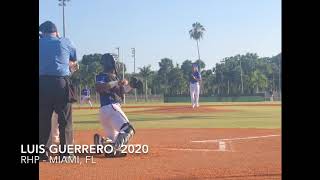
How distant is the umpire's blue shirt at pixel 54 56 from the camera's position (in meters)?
6.63

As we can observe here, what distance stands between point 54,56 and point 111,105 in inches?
48.3

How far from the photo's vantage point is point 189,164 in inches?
240

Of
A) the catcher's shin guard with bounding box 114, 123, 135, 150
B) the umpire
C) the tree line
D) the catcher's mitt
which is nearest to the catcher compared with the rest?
the catcher's shin guard with bounding box 114, 123, 135, 150

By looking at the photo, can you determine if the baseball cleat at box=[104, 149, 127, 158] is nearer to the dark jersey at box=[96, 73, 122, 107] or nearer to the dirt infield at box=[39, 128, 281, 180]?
the dirt infield at box=[39, 128, 281, 180]

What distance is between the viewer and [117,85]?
7.34m

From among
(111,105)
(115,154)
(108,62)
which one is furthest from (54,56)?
(115,154)

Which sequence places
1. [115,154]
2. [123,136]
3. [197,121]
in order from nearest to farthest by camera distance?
[115,154] < [123,136] < [197,121]

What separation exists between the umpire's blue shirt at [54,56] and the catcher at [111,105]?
2.33 ft

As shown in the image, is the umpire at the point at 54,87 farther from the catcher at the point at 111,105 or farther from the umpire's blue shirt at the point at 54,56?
the catcher at the point at 111,105

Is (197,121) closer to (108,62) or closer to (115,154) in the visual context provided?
(108,62)

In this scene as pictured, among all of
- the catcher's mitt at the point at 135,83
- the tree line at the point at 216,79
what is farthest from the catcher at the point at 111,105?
the tree line at the point at 216,79
